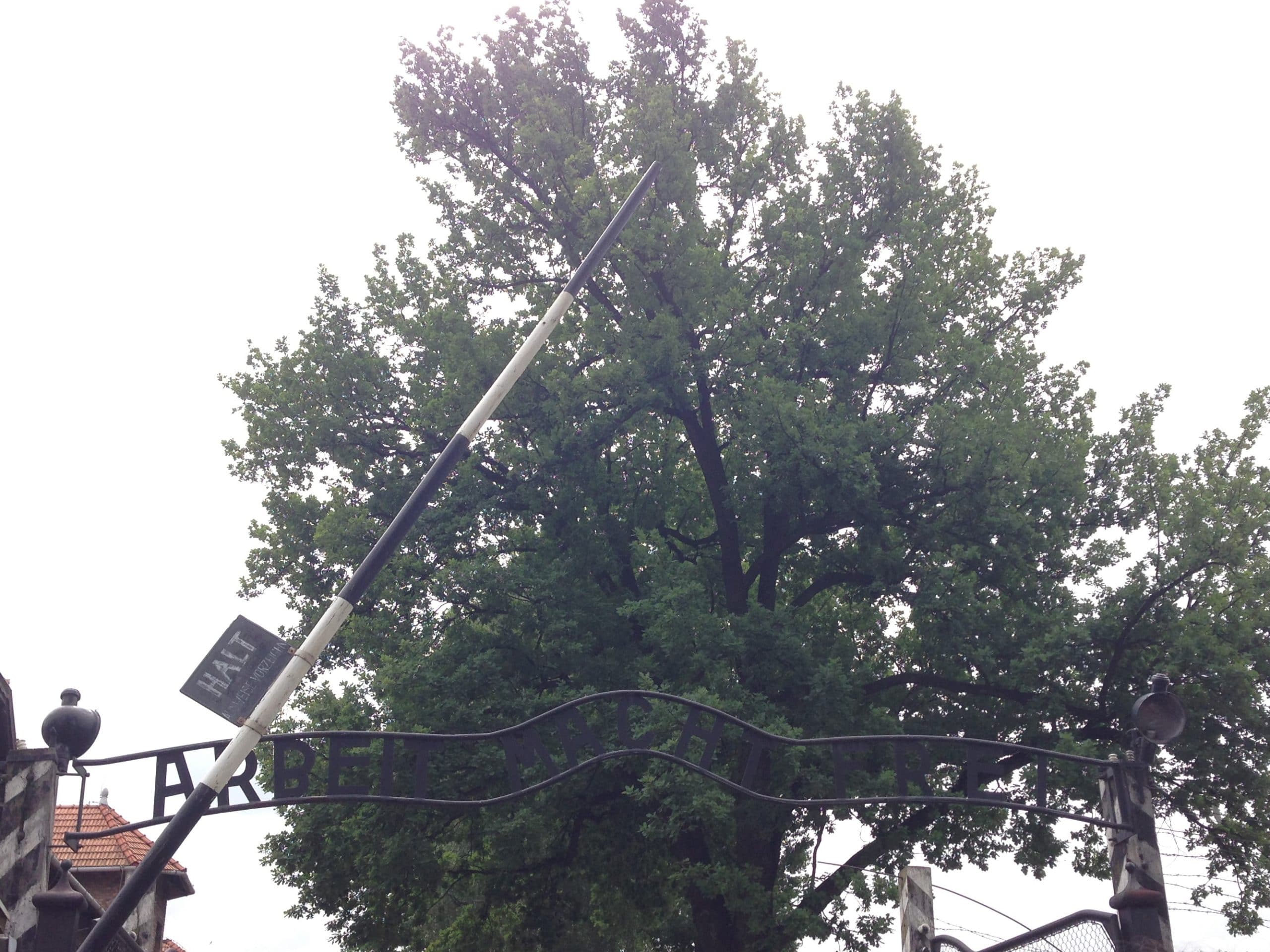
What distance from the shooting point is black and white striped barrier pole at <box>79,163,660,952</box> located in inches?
277

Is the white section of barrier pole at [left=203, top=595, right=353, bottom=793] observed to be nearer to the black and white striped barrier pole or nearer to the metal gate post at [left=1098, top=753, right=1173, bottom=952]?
the black and white striped barrier pole

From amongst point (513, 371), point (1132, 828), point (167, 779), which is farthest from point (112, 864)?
point (1132, 828)

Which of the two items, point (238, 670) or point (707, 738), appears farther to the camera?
point (707, 738)

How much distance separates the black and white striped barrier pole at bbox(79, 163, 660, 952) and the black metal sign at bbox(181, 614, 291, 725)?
0.18 metres

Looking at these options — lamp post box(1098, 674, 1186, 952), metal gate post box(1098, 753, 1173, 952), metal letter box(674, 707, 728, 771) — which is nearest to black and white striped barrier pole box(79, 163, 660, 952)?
metal letter box(674, 707, 728, 771)

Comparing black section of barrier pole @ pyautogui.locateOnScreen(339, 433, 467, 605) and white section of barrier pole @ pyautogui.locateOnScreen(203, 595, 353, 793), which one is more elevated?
black section of barrier pole @ pyautogui.locateOnScreen(339, 433, 467, 605)

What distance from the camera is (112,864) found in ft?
104

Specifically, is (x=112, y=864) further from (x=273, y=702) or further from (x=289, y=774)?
(x=273, y=702)

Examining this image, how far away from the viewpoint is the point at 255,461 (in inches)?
830

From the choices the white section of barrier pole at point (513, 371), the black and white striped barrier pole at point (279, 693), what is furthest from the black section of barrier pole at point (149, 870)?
the white section of barrier pole at point (513, 371)

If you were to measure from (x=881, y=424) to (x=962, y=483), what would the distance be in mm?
1714

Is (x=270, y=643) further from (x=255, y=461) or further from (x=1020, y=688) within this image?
(x=255, y=461)

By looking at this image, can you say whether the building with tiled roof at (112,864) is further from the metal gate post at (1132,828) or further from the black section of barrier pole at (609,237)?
the metal gate post at (1132,828)

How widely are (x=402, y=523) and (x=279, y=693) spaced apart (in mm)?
1594
